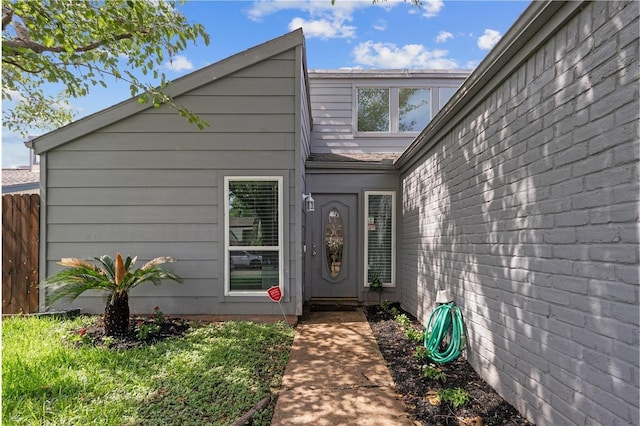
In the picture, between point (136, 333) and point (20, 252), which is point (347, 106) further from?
point (20, 252)

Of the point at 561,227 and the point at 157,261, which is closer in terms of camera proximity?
the point at 561,227

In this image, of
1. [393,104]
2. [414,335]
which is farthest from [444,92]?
[414,335]

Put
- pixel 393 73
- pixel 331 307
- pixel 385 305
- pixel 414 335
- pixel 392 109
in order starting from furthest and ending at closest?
pixel 392 109
pixel 393 73
pixel 331 307
pixel 385 305
pixel 414 335

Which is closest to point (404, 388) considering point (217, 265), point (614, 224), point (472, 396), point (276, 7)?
point (472, 396)

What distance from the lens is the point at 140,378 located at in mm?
3029

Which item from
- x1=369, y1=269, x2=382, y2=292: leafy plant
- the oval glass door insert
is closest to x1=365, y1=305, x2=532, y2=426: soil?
x1=369, y1=269, x2=382, y2=292: leafy plant

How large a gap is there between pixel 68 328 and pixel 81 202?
1830 mm

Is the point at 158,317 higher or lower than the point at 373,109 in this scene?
lower

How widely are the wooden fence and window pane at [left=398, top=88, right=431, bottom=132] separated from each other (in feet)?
23.7

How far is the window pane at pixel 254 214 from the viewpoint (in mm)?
5016

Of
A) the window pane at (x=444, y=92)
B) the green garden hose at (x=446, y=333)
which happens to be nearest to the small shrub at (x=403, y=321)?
the green garden hose at (x=446, y=333)

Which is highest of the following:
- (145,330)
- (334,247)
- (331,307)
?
(334,247)

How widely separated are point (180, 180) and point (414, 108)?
565cm

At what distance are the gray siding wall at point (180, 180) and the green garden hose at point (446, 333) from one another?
2.16 meters
